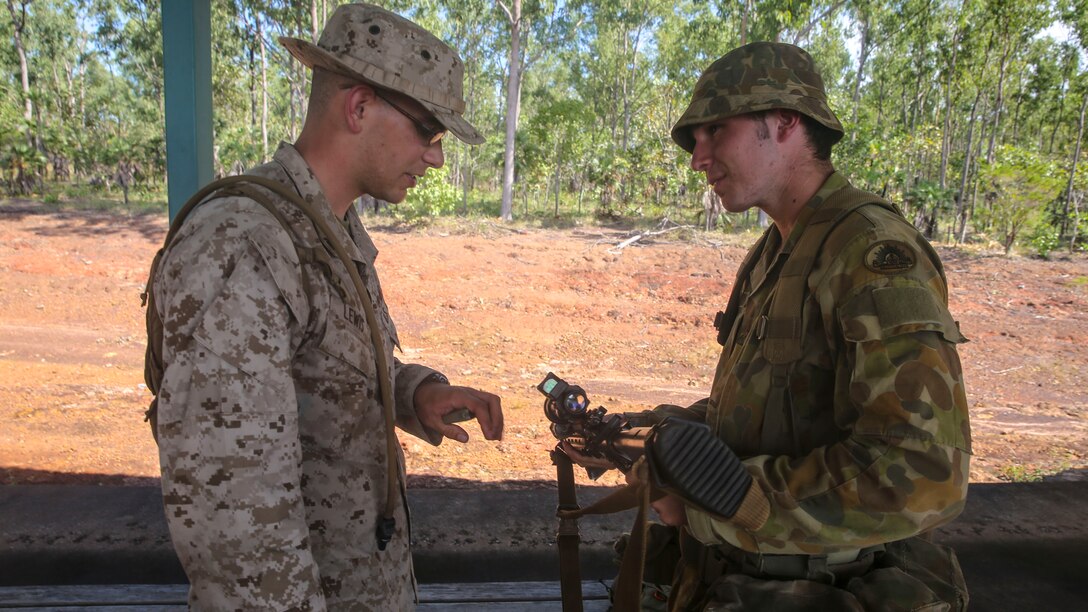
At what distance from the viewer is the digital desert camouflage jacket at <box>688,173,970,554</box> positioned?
134cm

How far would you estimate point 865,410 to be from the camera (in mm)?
1384

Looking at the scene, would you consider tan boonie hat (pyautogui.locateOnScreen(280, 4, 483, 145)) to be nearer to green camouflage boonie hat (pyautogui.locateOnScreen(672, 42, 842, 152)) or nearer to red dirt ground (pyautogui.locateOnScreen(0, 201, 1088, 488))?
green camouflage boonie hat (pyautogui.locateOnScreen(672, 42, 842, 152))

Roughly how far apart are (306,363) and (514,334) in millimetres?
9636

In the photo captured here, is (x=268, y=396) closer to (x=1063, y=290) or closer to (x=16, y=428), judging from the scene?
(x=16, y=428)

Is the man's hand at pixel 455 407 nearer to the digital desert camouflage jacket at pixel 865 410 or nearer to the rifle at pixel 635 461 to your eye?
the rifle at pixel 635 461

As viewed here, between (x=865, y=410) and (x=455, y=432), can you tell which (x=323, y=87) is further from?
(x=865, y=410)

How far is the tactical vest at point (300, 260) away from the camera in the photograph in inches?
53.0

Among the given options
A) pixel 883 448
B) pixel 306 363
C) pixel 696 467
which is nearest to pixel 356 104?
pixel 306 363

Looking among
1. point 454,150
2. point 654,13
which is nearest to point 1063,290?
point 654,13

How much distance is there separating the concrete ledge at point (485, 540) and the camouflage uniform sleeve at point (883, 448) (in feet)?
4.95

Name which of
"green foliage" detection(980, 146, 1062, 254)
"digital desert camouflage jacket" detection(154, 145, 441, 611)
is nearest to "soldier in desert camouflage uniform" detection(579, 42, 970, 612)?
"digital desert camouflage jacket" detection(154, 145, 441, 611)

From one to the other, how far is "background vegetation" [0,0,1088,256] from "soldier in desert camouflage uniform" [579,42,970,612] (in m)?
12.5

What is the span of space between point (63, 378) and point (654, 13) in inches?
1209

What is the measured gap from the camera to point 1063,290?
13.8 metres
